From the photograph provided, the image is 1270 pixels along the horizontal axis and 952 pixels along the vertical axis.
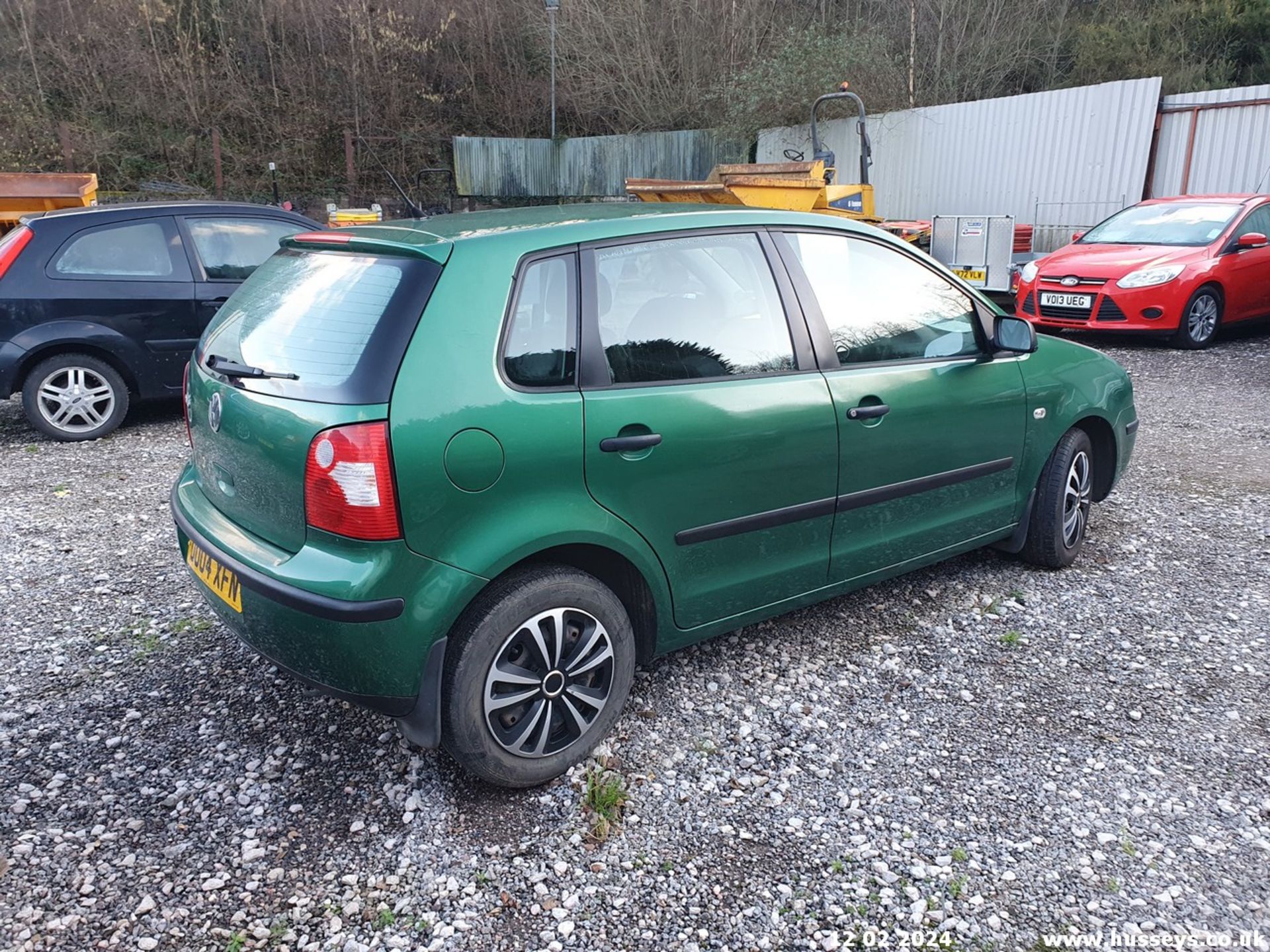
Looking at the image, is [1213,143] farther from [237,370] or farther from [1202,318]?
[237,370]

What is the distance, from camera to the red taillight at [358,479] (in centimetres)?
247

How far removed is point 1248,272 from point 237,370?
35.1 ft

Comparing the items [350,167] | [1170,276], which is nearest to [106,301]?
[1170,276]

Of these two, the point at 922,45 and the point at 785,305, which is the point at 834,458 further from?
the point at 922,45

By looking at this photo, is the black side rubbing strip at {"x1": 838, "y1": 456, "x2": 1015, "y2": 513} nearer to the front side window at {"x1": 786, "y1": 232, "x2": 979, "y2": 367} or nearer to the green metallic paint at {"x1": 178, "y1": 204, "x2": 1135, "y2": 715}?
the green metallic paint at {"x1": 178, "y1": 204, "x2": 1135, "y2": 715}

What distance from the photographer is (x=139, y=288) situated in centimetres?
677

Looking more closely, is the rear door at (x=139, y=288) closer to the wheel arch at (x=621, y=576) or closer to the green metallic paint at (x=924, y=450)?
the wheel arch at (x=621, y=576)

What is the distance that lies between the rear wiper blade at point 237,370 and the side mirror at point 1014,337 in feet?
9.04

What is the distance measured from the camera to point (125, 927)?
7.73 feet

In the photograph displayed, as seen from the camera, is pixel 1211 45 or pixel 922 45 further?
pixel 922 45

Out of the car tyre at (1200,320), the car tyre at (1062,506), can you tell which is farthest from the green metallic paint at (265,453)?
the car tyre at (1200,320)

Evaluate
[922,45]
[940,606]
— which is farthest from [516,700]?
[922,45]

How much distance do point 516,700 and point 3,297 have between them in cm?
566

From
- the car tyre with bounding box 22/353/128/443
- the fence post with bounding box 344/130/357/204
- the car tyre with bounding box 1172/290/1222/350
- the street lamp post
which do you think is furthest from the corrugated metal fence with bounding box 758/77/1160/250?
the car tyre with bounding box 22/353/128/443
